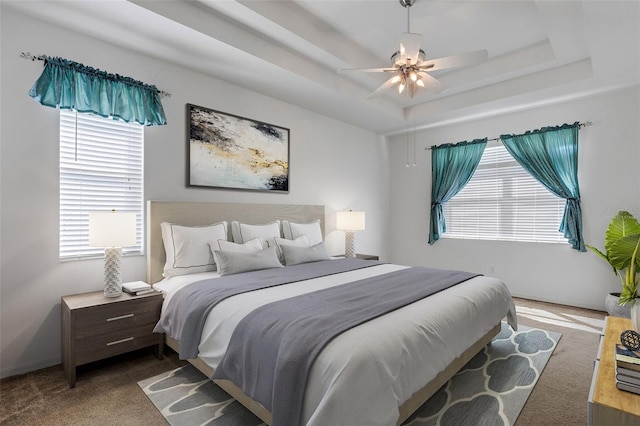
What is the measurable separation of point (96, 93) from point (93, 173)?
68cm

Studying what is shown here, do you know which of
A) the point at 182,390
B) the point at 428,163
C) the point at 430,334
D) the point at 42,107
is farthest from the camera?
the point at 428,163

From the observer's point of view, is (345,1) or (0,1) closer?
(0,1)

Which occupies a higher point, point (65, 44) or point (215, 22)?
point (215, 22)

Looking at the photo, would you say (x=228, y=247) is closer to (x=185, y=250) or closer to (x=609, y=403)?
(x=185, y=250)

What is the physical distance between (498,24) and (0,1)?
13.7 ft

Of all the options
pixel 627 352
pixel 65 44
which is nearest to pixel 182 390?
pixel 627 352

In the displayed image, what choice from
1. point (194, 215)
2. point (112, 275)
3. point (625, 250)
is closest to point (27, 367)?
point (112, 275)

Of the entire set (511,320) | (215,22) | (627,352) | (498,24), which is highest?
(498,24)

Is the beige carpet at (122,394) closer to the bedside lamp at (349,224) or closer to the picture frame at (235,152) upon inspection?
the picture frame at (235,152)

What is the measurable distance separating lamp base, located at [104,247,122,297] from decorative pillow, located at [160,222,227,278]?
→ 426mm

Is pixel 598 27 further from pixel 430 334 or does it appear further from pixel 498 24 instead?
pixel 430 334

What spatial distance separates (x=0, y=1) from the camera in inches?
91.0

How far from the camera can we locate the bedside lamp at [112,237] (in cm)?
243

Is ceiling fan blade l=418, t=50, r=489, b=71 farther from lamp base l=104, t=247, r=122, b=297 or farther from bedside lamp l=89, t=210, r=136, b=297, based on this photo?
lamp base l=104, t=247, r=122, b=297
